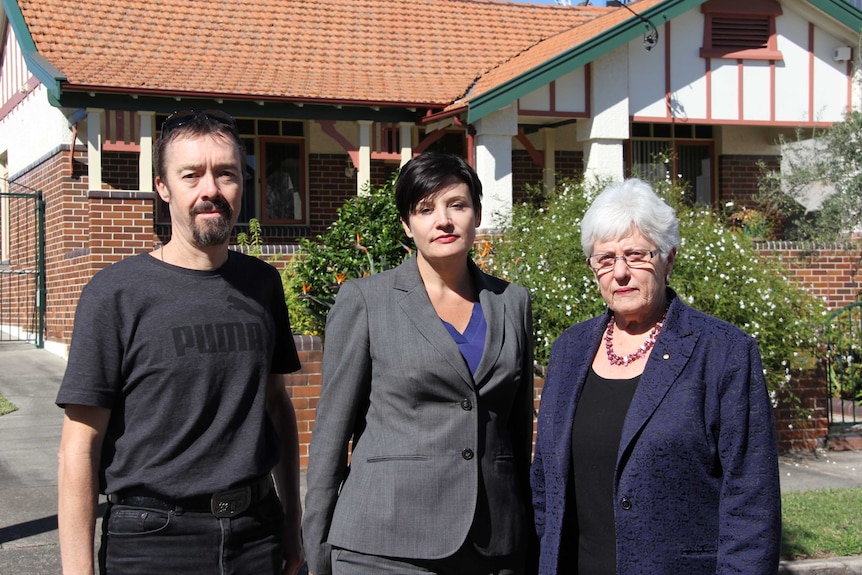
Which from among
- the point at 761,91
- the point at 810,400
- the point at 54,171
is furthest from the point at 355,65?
the point at 810,400

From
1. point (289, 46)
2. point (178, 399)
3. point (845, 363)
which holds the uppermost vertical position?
point (289, 46)

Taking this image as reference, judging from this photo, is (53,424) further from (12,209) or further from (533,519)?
(12,209)

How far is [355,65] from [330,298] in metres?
7.58

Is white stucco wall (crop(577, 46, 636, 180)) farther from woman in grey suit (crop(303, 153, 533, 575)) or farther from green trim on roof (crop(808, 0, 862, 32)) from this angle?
woman in grey suit (crop(303, 153, 533, 575))

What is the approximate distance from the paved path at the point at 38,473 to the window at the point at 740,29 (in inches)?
294

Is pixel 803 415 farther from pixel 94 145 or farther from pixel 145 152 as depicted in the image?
pixel 94 145

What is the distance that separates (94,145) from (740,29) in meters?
9.48

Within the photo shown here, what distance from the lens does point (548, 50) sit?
48.6ft

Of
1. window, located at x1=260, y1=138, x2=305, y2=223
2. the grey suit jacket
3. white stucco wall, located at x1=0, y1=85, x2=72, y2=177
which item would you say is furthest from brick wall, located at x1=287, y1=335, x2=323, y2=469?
window, located at x1=260, y1=138, x2=305, y2=223

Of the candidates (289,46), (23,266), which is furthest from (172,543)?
(23,266)

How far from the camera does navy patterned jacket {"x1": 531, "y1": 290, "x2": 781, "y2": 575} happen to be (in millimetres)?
2834

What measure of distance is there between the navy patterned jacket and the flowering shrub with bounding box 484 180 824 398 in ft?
18.0

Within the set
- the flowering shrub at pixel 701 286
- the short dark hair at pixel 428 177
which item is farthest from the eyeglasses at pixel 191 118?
the flowering shrub at pixel 701 286

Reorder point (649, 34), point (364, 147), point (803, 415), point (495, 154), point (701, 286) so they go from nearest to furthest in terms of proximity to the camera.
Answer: point (701, 286), point (803, 415), point (495, 154), point (649, 34), point (364, 147)
